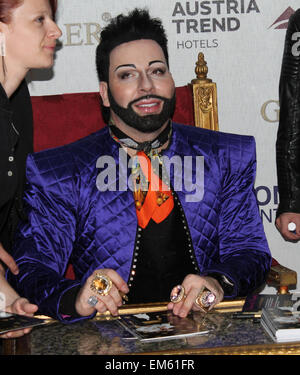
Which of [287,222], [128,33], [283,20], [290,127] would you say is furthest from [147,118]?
[283,20]

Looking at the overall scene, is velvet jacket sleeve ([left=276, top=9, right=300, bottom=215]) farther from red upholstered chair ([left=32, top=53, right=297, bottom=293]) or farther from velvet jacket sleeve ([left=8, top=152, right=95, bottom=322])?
velvet jacket sleeve ([left=8, top=152, right=95, bottom=322])

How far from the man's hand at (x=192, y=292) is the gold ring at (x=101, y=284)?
0.24m

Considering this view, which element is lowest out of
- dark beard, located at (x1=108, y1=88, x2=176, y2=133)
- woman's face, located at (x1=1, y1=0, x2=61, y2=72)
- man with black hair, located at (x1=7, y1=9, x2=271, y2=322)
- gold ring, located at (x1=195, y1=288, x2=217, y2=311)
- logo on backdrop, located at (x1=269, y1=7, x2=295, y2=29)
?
gold ring, located at (x1=195, y1=288, x2=217, y2=311)

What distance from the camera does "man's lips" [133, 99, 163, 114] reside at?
290 cm

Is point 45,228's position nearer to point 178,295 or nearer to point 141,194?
point 141,194

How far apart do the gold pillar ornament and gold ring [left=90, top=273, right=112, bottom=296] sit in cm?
144

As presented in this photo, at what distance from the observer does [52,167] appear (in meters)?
2.91

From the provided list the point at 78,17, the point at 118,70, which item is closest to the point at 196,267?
the point at 118,70

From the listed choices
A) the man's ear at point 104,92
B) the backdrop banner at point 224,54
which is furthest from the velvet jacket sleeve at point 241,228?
the backdrop banner at point 224,54

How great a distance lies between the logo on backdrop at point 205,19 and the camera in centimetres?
419

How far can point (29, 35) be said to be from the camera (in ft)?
9.46

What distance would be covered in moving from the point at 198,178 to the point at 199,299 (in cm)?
86

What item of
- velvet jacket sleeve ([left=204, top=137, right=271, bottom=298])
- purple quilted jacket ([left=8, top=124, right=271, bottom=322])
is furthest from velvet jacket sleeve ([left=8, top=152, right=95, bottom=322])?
velvet jacket sleeve ([left=204, top=137, right=271, bottom=298])

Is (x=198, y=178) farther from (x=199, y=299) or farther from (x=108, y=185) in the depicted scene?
(x=199, y=299)
